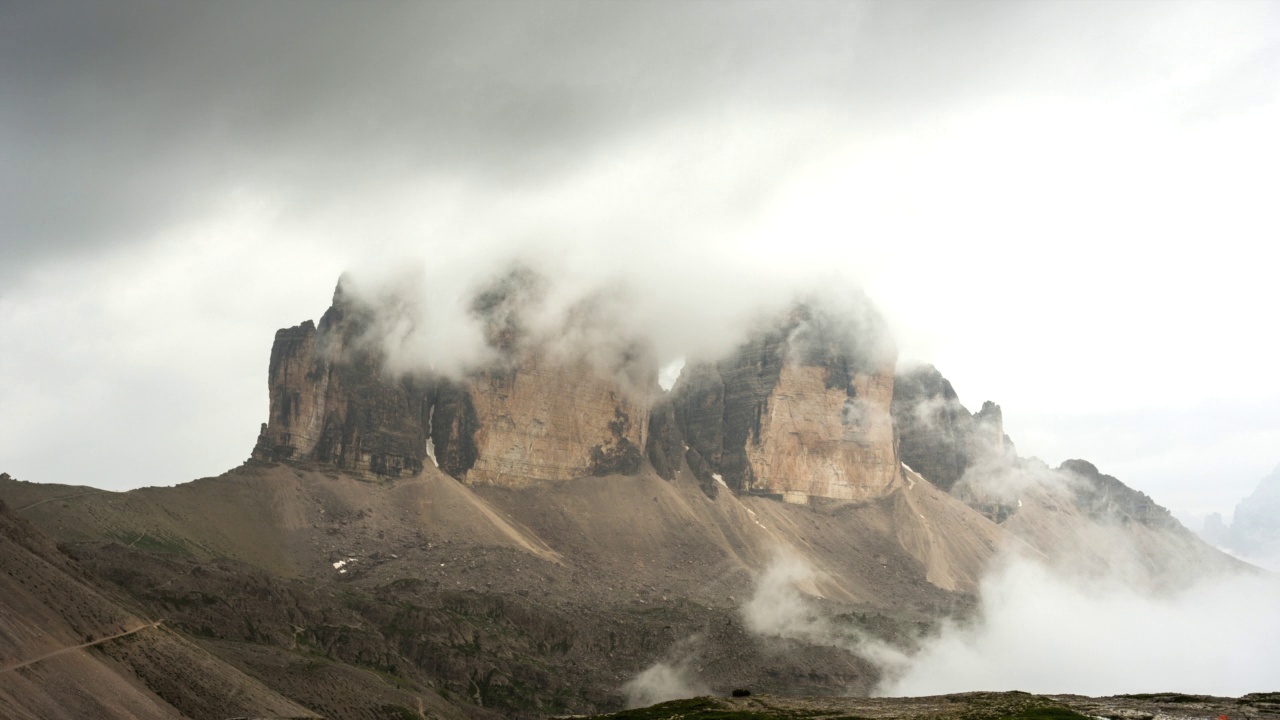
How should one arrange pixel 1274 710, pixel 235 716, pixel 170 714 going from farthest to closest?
pixel 235 716, pixel 170 714, pixel 1274 710

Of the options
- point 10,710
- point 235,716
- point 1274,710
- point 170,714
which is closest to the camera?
point 10,710

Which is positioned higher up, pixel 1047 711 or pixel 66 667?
pixel 1047 711

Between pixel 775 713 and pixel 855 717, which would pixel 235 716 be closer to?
pixel 775 713

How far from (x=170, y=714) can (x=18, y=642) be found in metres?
25.3

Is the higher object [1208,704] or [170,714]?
[1208,704]

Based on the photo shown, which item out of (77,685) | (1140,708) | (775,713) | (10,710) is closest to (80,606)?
(77,685)

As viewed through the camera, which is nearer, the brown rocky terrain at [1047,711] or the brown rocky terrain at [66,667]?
the brown rocky terrain at [1047,711]

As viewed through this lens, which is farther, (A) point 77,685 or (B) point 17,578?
(B) point 17,578

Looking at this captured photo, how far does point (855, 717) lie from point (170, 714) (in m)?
109

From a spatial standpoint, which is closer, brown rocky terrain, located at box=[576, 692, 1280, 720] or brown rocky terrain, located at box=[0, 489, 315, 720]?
brown rocky terrain, located at box=[576, 692, 1280, 720]

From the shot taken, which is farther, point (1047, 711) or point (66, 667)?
point (66, 667)

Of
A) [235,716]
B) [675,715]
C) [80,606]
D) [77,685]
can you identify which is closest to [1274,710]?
[675,715]

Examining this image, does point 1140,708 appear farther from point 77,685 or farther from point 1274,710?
point 77,685

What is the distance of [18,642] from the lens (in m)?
176
